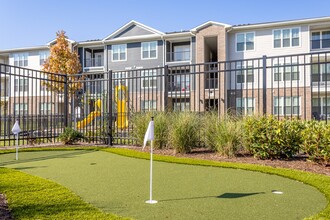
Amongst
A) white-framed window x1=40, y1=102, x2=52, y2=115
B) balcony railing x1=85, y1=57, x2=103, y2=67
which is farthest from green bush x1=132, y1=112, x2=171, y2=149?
balcony railing x1=85, y1=57, x2=103, y2=67

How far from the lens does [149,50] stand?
31.2m

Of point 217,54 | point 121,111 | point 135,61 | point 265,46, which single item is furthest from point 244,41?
point 121,111

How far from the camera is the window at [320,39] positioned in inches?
1034

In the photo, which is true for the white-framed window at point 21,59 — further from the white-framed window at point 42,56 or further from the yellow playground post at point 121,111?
the yellow playground post at point 121,111

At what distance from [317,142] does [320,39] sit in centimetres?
2342

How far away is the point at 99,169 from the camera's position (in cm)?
642

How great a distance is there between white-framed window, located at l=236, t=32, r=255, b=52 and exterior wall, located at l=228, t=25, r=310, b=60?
265 mm

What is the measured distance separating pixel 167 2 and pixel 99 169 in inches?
327

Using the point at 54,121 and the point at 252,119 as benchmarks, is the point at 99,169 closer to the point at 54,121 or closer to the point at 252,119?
the point at 252,119

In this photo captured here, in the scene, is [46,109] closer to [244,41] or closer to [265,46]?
[244,41]

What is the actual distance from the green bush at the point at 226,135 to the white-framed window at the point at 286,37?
2107cm

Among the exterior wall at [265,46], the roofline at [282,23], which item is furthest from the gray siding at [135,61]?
the roofline at [282,23]

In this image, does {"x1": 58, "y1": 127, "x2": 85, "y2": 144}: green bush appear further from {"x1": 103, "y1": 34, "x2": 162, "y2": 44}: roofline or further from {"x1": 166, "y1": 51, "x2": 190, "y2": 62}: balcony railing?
{"x1": 103, "y1": 34, "x2": 162, "y2": 44}: roofline

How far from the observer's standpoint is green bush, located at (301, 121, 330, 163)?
6.27 meters
